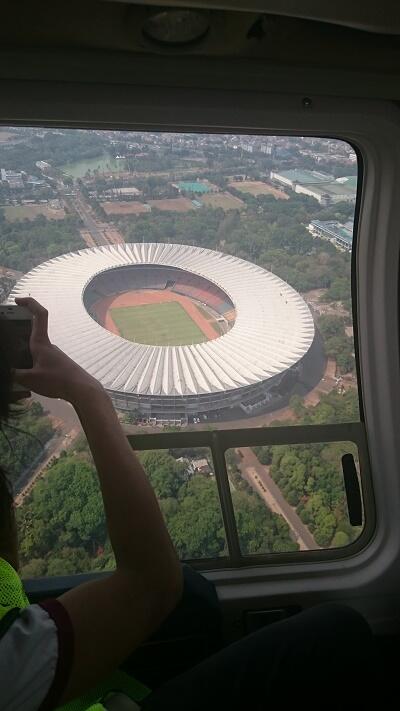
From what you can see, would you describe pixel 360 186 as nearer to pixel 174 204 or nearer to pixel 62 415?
pixel 174 204

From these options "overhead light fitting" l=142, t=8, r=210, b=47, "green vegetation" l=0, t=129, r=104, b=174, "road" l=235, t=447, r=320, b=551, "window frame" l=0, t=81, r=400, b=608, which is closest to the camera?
"overhead light fitting" l=142, t=8, r=210, b=47

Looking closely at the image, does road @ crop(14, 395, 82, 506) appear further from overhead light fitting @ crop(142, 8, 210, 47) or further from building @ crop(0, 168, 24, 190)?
overhead light fitting @ crop(142, 8, 210, 47)

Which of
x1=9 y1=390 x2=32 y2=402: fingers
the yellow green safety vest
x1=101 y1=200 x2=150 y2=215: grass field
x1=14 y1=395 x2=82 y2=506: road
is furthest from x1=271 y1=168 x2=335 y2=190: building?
the yellow green safety vest

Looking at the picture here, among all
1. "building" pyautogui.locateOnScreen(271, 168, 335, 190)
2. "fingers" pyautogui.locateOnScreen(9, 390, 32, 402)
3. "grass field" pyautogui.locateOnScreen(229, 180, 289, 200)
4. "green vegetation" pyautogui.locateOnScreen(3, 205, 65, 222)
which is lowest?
"fingers" pyautogui.locateOnScreen(9, 390, 32, 402)

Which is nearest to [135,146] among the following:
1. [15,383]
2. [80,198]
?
[80,198]

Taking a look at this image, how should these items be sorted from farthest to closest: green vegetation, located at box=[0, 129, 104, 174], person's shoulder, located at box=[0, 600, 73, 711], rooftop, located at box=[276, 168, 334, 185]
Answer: rooftop, located at box=[276, 168, 334, 185]
green vegetation, located at box=[0, 129, 104, 174]
person's shoulder, located at box=[0, 600, 73, 711]

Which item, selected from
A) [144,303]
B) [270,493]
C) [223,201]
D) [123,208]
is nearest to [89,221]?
[123,208]

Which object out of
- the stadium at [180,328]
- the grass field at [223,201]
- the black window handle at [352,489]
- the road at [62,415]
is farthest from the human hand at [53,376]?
the black window handle at [352,489]

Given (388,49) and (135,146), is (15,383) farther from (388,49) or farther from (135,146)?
(388,49)

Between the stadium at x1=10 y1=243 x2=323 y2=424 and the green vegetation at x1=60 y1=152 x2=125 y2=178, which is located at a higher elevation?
the green vegetation at x1=60 y1=152 x2=125 y2=178
